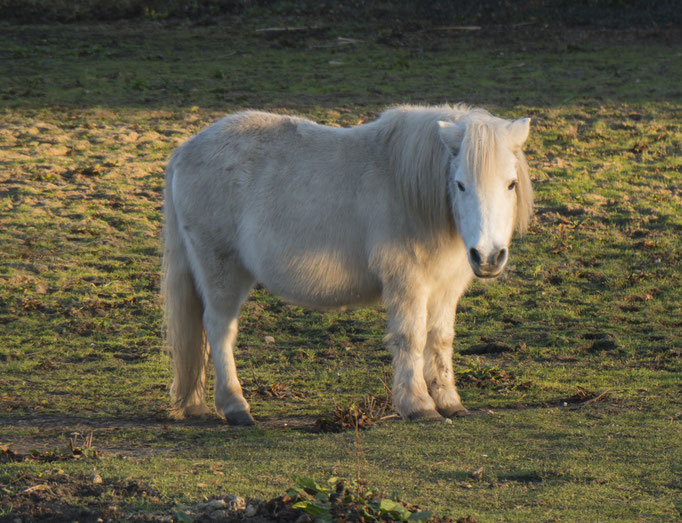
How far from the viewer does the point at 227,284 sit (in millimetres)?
6430

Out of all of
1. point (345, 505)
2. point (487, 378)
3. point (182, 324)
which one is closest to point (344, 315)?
point (487, 378)

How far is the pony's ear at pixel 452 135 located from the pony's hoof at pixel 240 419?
86.9 inches

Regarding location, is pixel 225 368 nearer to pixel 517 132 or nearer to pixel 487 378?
pixel 487 378

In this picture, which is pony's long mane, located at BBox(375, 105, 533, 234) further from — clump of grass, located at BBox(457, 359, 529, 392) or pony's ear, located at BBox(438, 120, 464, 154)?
clump of grass, located at BBox(457, 359, 529, 392)

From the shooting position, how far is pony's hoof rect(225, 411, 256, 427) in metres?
6.05

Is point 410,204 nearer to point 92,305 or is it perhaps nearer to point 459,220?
point 459,220

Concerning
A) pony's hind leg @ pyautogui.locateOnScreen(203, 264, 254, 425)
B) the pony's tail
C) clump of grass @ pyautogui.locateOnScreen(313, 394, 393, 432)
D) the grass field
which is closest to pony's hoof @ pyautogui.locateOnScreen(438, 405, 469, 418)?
the grass field

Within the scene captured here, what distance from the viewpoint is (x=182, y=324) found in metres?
6.57

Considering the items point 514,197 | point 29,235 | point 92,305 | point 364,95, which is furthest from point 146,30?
point 514,197

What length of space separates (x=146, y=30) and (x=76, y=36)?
156cm

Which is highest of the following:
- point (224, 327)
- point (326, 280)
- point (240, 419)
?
point (326, 280)

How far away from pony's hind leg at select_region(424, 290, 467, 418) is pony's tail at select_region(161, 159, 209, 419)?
64.3 inches

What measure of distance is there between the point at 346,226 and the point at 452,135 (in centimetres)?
100

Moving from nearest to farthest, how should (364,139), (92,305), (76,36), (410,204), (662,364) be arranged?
(410,204) → (364,139) → (662,364) → (92,305) → (76,36)
